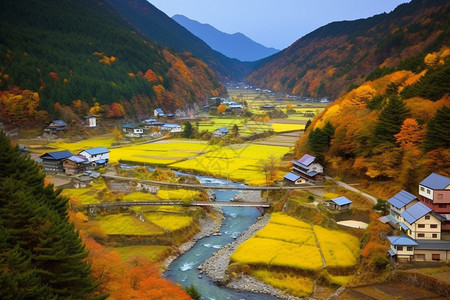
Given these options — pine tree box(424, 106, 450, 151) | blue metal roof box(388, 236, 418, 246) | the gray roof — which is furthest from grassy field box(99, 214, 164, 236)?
pine tree box(424, 106, 450, 151)

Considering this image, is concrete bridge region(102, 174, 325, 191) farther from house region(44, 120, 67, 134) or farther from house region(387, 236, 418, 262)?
house region(44, 120, 67, 134)

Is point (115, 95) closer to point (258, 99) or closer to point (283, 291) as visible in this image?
point (258, 99)

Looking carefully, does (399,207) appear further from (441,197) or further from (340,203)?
(340,203)

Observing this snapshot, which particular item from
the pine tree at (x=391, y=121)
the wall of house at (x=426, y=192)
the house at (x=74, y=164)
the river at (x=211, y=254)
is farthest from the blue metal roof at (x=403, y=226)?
the house at (x=74, y=164)

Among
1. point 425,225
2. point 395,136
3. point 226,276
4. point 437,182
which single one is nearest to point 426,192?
point 437,182

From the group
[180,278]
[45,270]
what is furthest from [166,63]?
[45,270]
